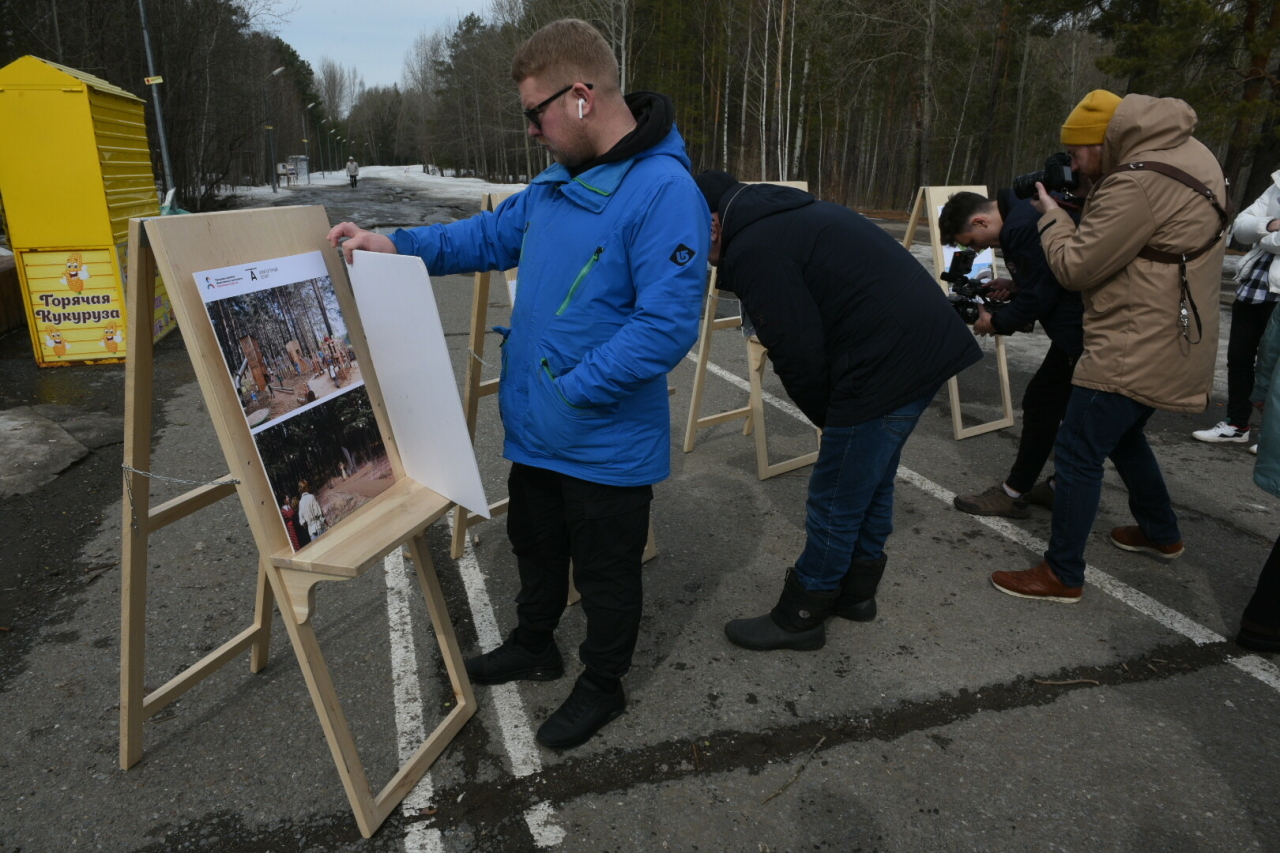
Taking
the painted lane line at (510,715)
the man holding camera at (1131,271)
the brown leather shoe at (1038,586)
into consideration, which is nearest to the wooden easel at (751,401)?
the brown leather shoe at (1038,586)

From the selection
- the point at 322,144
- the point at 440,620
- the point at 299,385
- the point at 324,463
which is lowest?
the point at 440,620

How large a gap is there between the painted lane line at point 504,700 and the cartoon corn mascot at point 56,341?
18.0ft

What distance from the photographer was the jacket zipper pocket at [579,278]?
197 centimetres

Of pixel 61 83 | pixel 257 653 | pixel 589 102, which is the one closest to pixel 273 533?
pixel 257 653

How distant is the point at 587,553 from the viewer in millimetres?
2273

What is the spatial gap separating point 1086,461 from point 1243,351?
9.96ft

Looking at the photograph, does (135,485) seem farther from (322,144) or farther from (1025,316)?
(322,144)

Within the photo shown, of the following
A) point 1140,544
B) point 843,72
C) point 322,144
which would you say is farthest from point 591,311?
point 322,144

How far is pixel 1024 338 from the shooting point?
824 cm

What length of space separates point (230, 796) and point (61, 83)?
663cm

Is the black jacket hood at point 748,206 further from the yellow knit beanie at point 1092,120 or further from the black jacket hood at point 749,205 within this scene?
the yellow knit beanie at point 1092,120

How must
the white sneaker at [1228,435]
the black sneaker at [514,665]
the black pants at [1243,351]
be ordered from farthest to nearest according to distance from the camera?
1. the white sneaker at [1228,435]
2. the black pants at [1243,351]
3. the black sneaker at [514,665]

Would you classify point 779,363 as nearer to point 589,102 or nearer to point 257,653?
point 589,102

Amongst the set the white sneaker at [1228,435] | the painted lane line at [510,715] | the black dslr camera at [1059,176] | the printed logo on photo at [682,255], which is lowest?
the painted lane line at [510,715]
